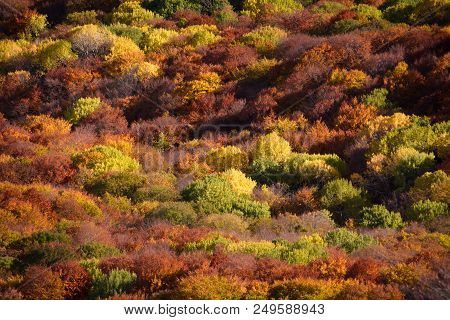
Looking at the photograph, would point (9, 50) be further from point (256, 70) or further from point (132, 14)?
point (256, 70)

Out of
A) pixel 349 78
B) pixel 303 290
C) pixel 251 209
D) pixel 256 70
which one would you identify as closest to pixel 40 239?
pixel 251 209

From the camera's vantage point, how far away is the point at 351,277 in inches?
478

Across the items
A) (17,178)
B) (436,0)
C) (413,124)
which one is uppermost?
(436,0)

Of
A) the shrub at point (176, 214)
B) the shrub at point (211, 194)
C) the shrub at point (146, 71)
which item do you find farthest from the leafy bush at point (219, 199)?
the shrub at point (146, 71)

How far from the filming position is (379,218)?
16.3 m

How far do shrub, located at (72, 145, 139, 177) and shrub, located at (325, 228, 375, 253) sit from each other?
25.7ft

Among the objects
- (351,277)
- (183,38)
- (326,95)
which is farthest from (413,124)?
(183,38)

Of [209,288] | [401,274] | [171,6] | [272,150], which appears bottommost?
[272,150]

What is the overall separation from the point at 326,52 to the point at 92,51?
10824mm

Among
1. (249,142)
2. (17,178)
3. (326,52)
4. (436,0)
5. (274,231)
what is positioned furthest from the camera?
(436,0)

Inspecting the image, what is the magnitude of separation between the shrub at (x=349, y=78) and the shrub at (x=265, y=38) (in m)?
5.57

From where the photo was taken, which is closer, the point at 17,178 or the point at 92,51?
the point at 17,178

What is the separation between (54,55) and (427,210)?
2118cm

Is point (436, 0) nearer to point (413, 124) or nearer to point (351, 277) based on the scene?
point (413, 124)
